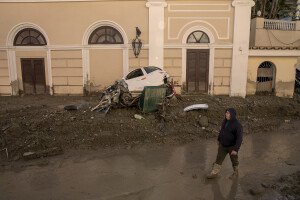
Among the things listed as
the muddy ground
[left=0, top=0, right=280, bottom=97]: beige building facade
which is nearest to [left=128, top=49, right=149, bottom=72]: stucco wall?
[left=0, top=0, right=280, bottom=97]: beige building facade

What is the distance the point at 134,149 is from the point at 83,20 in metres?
8.39

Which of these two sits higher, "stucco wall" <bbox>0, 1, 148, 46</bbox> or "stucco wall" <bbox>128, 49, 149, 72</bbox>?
"stucco wall" <bbox>0, 1, 148, 46</bbox>

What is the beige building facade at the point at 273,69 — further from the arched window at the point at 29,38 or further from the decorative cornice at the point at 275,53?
the arched window at the point at 29,38

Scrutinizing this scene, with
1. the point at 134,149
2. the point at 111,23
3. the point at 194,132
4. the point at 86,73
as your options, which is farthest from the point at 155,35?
the point at 134,149

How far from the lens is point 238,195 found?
16.3ft

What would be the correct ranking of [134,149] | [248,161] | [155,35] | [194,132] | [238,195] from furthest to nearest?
[155,35] → [194,132] → [134,149] → [248,161] → [238,195]

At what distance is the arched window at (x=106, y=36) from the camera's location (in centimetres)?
1292

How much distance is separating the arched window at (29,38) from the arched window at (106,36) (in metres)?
2.78

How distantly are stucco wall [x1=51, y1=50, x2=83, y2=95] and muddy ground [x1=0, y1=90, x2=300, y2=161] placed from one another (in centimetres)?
283

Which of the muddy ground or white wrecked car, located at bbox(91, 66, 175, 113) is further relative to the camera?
white wrecked car, located at bbox(91, 66, 175, 113)

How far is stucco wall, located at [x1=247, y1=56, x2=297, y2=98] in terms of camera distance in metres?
13.1

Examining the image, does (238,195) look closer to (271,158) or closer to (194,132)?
(271,158)

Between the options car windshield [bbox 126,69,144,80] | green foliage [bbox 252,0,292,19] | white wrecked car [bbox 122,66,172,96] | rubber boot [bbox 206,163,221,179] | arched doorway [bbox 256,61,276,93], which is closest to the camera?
rubber boot [bbox 206,163,221,179]

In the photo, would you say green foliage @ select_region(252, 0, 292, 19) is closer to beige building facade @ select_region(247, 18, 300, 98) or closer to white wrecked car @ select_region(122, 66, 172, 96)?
beige building facade @ select_region(247, 18, 300, 98)
